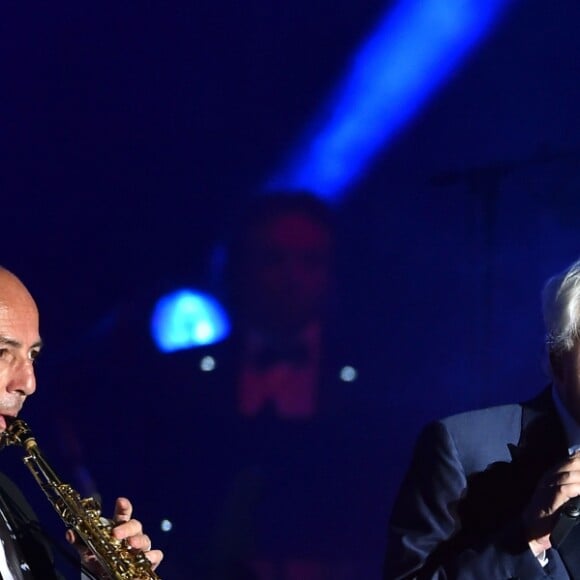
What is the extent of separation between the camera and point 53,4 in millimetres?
2680

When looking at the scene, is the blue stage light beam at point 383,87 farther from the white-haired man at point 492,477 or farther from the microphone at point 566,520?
the microphone at point 566,520

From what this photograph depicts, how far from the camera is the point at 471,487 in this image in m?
1.84

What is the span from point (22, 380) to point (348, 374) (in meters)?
0.90

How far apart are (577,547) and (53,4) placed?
175 cm

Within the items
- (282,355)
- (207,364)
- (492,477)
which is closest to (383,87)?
(282,355)

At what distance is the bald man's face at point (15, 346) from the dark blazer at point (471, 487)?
646 millimetres

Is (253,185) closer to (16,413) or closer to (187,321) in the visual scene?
(187,321)

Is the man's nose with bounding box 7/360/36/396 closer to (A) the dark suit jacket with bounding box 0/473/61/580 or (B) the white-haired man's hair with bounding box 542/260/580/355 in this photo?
(A) the dark suit jacket with bounding box 0/473/61/580

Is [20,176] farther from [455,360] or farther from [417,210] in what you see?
[455,360]

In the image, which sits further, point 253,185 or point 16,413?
point 253,185

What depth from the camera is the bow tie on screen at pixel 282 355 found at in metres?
2.52

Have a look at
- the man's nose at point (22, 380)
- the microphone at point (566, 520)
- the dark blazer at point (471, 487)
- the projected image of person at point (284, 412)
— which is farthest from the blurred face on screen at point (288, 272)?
the microphone at point (566, 520)

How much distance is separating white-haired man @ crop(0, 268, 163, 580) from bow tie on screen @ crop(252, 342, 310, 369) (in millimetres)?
712

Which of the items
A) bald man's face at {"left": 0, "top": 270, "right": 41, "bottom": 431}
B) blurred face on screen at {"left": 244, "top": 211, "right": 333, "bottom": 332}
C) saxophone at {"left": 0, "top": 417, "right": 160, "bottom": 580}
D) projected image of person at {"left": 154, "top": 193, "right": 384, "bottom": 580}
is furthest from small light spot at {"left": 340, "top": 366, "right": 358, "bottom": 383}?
bald man's face at {"left": 0, "top": 270, "right": 41, "bottom": 431}
